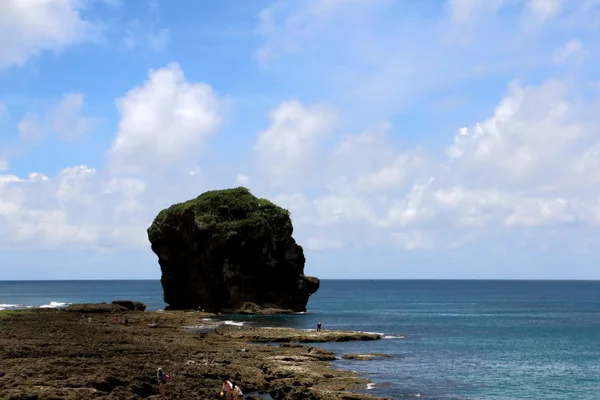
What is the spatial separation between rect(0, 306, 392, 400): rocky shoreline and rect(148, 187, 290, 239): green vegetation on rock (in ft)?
133

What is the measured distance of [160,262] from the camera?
124 metres

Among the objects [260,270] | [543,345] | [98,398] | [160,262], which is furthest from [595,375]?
[160,262]

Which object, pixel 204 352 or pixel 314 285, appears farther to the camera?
pixel 314 285

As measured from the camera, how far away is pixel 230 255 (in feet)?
370

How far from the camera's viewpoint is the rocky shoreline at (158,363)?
112 ft

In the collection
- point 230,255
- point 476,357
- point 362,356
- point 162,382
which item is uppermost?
point 230,255

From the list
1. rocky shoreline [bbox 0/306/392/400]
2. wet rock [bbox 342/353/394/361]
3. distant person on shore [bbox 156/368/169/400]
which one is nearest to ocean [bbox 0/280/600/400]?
wet rock [bbox 342/353/394/361]

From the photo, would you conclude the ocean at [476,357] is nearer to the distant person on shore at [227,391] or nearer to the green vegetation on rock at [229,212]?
the distant person on shore at [227,391]

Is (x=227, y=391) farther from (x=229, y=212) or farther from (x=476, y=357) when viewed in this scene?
(x=229, y=212)

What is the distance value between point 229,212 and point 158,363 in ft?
242

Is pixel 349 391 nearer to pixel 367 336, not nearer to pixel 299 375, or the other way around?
pixel 299 375

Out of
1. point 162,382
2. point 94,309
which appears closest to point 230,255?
point 94,309

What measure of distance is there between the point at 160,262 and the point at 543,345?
252ft

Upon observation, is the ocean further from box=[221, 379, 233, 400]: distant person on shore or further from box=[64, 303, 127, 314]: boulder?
box=[64, 303, 127, 314]: boulder
